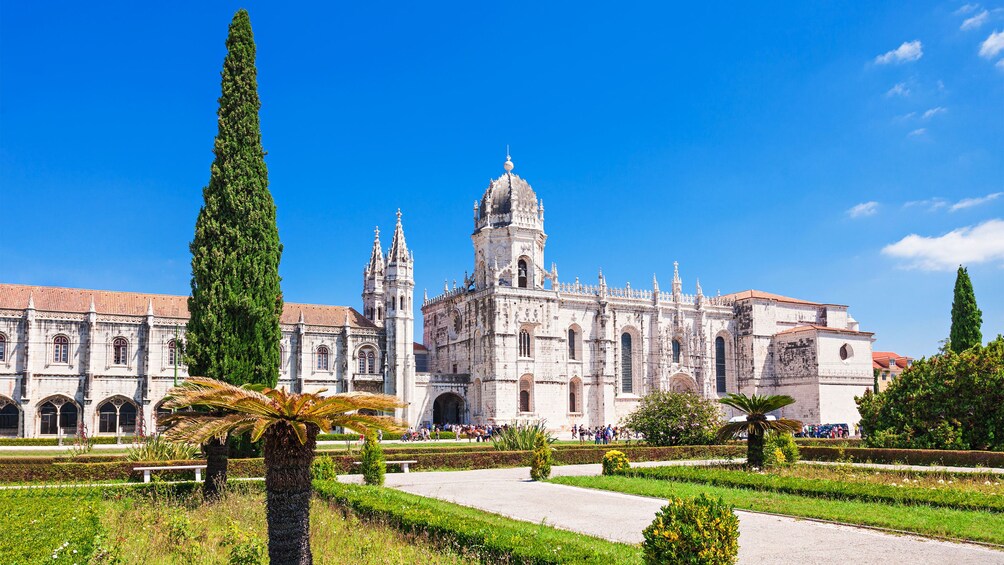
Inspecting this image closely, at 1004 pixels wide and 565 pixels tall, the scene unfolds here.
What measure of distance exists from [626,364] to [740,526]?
45125 mm

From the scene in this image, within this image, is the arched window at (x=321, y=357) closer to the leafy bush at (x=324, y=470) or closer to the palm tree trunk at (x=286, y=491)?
the leafy bush at (x=324, y=470)

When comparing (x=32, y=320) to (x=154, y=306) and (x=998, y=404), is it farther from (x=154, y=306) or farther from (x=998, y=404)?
(x=998, y=404)

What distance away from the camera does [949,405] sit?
28.9m

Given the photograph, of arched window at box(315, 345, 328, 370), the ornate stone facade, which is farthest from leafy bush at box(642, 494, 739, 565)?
arched window at box(315, 345, 328, 370)

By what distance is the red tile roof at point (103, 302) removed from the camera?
4509 centimetres

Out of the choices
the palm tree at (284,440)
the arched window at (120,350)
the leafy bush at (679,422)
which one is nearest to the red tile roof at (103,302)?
the arched window at (120,350)

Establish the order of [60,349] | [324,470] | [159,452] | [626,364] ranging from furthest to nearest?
[626,364]
[60,349]
[159,452]
[324,470]

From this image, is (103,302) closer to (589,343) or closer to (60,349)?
(60,349)

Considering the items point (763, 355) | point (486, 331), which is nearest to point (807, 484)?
point (486, 331)

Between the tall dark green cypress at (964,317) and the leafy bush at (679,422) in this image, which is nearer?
the leafy bush at (679,422)

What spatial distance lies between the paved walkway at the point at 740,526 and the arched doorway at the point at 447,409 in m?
31.7

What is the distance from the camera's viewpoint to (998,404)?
91.1 feet

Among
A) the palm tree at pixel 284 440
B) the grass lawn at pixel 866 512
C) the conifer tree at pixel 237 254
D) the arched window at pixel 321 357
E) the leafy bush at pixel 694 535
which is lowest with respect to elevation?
the grass lawn at pixel 866 512

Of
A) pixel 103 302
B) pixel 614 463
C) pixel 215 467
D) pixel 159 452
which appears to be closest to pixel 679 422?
pixel 614 463
